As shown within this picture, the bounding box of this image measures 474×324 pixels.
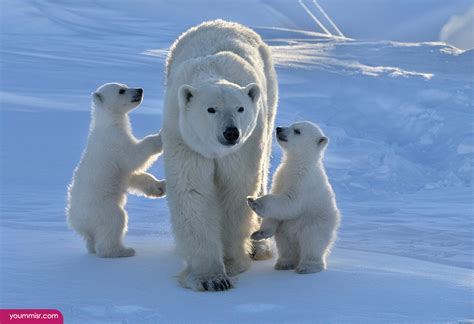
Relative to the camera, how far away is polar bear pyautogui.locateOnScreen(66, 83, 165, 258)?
480 cm

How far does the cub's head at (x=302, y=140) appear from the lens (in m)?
4.59

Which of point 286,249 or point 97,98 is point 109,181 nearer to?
point 97,98

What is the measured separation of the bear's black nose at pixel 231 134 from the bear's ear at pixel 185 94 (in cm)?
36

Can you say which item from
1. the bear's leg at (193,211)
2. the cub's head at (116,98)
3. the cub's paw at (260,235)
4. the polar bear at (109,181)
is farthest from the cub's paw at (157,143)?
the cub's paw at (260,235)

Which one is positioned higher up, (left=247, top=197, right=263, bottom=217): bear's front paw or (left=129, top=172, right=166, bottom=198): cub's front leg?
(left=129, top=172, right=166, bottom=198): cub's front leg

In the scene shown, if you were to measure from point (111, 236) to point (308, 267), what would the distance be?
130 centimetres

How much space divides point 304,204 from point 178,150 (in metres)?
0.81

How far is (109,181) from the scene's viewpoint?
4.83 m

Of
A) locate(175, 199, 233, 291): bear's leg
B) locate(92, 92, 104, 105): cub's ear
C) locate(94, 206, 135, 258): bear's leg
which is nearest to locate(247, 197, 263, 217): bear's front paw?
locate(175, 199, 233, 291): bear's leg

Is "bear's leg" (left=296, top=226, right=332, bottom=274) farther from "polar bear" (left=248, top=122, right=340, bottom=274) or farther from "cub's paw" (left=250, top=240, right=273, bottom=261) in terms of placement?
"cub's paw" (left=250, top=240, right=273, bottom=261)

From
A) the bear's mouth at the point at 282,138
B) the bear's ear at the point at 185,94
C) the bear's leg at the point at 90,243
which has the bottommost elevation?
the bear's leg at the point at 90,243

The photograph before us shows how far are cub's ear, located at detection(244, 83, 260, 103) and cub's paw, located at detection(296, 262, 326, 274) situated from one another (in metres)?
1.00

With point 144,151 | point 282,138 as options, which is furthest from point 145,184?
point 282,138

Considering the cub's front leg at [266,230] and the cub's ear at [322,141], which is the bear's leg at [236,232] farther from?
the cub's ear at [322,141]
